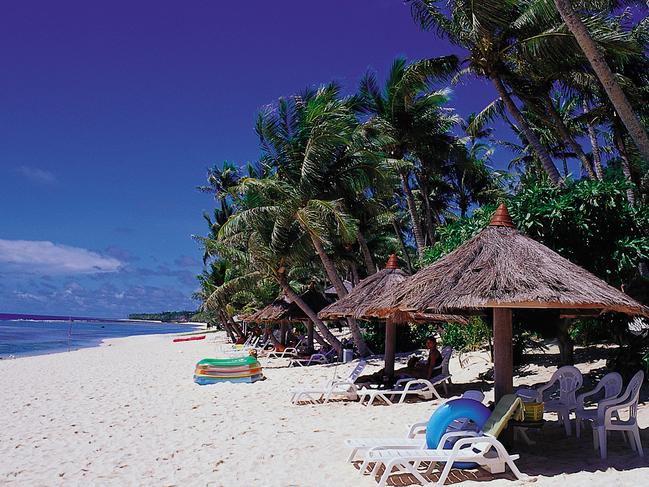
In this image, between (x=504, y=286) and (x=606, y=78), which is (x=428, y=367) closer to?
(x=504, y=286)

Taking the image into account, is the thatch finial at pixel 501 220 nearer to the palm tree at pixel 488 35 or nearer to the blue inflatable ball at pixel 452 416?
the blue inflatable ball at pixel 452 416

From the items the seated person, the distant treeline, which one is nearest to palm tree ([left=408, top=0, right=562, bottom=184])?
the seated person

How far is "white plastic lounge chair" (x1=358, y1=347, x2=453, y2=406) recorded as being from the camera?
343 inches

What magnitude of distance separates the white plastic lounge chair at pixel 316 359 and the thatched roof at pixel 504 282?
35.4 feet

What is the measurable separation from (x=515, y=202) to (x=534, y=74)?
6.17 m

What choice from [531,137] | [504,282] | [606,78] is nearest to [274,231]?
[531,137]

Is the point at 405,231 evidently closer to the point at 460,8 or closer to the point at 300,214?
the point at 300,214

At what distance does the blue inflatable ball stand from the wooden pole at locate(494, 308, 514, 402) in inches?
13.2

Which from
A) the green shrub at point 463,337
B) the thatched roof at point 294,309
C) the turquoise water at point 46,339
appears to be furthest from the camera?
the turquoise water at point 46,339

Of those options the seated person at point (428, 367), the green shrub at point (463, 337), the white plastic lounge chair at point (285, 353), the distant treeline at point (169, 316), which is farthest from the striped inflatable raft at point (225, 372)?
the distant treeline at point (169, 316)

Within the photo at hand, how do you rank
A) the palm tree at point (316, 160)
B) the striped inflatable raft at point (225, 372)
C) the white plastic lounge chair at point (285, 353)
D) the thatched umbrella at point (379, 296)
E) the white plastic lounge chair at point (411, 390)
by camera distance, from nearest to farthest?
the white plastic lounge chair at point (411, 390) < the thatched umbrella at point (379, 296) < the striped inflatable raft at point (225, 372) < the palm tree at point (316, 160) < the white plastic lounge chair at point (285, 353)

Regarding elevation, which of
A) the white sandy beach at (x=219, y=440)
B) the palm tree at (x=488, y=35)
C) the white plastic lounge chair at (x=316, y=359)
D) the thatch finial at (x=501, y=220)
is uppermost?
the palm tree at (x=488, y=35)

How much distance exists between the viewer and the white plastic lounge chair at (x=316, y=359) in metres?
16.5

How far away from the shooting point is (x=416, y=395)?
9344 mm
